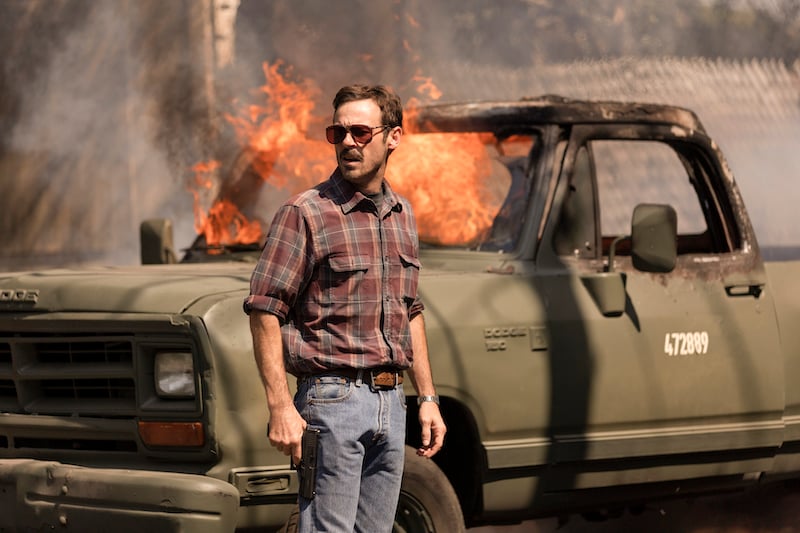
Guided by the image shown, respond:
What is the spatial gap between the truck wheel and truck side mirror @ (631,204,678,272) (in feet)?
3.91

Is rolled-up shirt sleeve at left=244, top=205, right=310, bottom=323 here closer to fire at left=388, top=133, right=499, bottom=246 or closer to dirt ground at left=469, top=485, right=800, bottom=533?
fire at left=388, top=133, right=499, bottom=246

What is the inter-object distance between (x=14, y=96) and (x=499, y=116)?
13852 millimetres

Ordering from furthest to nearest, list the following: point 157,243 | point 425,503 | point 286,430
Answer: point 157,243 → point 425,503 → point 286,430

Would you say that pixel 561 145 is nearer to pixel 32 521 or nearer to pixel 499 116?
pixel 499 116

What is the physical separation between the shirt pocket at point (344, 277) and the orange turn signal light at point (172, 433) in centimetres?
120

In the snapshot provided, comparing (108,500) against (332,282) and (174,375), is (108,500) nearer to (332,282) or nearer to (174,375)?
(174,375)

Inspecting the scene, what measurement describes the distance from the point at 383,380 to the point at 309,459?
0.32 m

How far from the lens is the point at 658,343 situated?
6656mm

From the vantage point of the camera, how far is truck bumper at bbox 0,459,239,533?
5332 mm

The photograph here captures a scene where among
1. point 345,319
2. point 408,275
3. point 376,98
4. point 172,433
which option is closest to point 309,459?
point 345,319

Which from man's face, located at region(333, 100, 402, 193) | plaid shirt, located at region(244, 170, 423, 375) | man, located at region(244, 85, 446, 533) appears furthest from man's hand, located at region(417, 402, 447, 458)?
man's face, located at region(333, 100, 402, 193)

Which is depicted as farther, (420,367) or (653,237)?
(653,237)

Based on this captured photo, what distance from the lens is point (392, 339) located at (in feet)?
15.1

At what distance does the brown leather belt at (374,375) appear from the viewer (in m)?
4.50
